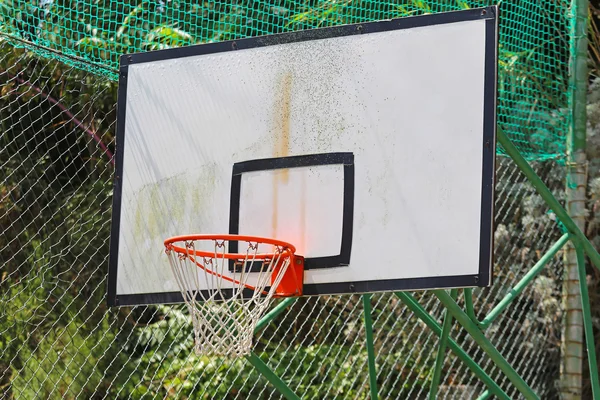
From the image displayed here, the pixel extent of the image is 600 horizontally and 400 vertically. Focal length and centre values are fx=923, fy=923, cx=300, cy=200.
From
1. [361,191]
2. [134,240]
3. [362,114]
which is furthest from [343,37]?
[134,240]

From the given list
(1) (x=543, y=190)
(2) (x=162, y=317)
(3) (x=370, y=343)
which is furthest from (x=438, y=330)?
(2) (x=162, y=317)

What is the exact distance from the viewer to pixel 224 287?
305cm

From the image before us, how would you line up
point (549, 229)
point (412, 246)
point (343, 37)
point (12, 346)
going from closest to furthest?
1. point (412, 246)
2. point (343, 37)
3. point (12, 346)
4. point (549, 229)

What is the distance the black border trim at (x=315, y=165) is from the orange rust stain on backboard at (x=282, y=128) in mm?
28

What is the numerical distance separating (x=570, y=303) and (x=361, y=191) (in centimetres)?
219

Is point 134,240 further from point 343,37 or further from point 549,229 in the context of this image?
point 549,229

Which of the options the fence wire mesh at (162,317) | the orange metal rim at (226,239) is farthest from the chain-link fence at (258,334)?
the orange metal rim at (226,239)

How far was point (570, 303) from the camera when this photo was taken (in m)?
4.75

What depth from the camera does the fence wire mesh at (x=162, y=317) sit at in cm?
449

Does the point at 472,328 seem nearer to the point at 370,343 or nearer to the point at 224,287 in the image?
the point at 370,343

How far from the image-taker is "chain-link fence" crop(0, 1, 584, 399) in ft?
14.6

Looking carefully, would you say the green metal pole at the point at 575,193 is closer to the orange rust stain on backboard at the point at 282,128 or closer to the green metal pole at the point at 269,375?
the green metal pole at the point at 269,375

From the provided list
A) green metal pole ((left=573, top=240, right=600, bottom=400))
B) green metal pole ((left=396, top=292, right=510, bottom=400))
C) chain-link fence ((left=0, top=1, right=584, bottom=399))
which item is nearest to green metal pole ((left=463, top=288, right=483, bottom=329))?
green metal pole ((left=396, top=292, right=510, bottom=400))

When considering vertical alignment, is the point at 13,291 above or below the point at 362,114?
below
